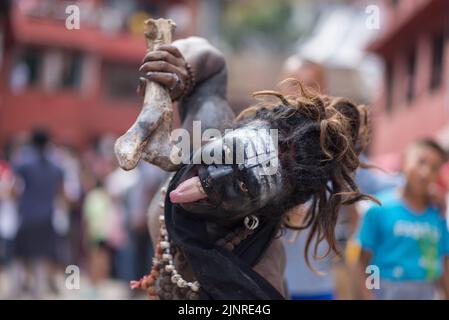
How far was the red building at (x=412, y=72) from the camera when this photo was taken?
59.7 ft

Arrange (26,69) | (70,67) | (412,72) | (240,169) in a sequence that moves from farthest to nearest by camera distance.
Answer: (70,67), (26,69), (412,72), (240,169)

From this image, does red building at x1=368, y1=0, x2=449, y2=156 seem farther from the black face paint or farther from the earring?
the black face paint

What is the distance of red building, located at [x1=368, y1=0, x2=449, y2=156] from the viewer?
18.2 m

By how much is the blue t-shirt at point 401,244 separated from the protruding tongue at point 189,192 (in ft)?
7.99

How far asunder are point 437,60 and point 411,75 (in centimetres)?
310

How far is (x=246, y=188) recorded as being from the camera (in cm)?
191

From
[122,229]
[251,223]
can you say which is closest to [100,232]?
[122,229]

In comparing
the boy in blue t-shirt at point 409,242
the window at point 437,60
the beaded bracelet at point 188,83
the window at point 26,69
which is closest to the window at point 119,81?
the window at point 26,69

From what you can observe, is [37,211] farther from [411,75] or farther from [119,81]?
[119,81]

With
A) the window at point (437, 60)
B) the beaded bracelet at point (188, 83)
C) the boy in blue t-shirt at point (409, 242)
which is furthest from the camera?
the window at point (437, 60)

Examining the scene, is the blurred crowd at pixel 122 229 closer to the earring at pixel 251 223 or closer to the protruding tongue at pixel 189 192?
the earring at pixel 251 223

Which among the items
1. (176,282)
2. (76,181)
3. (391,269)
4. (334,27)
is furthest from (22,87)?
(176,282)

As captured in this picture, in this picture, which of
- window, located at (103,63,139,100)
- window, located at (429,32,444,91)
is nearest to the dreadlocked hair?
window, located at (429,32,444,91)

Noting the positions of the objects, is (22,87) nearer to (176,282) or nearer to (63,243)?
(63,243)
